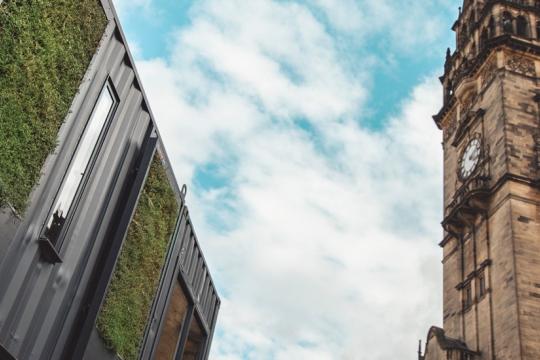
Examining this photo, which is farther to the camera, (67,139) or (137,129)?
(137,129)

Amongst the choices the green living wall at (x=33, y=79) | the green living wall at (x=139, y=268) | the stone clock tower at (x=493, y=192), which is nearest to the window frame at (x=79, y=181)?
the green living wall at (x=33, y=79)

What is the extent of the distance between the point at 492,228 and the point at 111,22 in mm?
23231

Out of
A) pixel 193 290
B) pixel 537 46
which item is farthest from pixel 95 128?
pixel 537 46

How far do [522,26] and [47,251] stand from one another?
36087mm

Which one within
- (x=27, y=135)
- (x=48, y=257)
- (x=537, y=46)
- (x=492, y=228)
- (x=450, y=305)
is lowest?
(x=48, y=257)

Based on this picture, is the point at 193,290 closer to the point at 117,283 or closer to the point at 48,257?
the point at 117,283

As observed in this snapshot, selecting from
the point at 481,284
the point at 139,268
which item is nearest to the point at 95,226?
the point at 139,268

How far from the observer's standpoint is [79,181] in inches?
444

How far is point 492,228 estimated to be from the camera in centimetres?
3047

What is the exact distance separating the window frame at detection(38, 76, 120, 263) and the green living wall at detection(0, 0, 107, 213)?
78cm

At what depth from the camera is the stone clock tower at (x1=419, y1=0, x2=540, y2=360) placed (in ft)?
89.6

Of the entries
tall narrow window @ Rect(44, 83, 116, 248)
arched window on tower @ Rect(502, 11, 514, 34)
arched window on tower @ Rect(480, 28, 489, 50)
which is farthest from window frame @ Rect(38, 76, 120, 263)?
arched window on tower @ Rect(502, 11, 514, 34)

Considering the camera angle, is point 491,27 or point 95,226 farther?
point 491,27

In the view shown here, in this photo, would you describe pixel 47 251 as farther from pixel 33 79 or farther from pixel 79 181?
pixel 33 79
